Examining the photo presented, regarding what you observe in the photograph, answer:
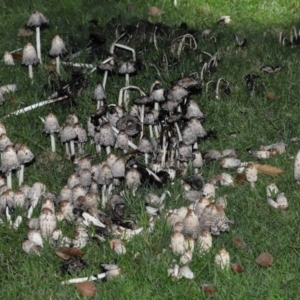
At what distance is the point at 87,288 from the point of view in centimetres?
357

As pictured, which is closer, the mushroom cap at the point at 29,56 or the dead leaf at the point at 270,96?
the mushroom cap at the point at 29,56

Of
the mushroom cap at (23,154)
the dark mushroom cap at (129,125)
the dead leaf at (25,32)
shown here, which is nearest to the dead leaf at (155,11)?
the dead leaf at (25,32)

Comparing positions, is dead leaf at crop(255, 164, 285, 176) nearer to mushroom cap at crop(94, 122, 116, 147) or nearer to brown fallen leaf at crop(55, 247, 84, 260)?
mushroom cap at crop(94, 122, 116, 147)

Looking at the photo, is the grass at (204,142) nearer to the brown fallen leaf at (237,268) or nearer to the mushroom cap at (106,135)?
the brown fallen leaf at (237,268)

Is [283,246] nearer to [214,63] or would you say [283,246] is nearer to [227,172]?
[227,172]

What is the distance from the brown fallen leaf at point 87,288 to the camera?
11.6 feet

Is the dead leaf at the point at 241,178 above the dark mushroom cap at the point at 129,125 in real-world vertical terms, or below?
below

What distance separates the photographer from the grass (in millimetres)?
3590

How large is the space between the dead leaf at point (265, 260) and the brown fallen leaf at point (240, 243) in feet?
0.45

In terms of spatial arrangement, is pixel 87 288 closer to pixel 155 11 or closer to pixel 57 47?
pixel 57 47

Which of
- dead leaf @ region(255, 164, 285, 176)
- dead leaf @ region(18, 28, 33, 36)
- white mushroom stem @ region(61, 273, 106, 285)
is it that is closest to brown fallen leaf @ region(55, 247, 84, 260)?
white mushroom stem @ region(61, 273, 106, 285)

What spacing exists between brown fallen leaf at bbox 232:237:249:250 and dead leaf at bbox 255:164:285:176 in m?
0.76

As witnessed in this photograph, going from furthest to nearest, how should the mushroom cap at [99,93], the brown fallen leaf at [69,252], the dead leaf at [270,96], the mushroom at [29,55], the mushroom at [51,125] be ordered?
the dead leaf at [270,96]
the mushroom at [29,55]
the mushroom cap at [99,93]
the mushroom at [51,125]
the brown fallen leaf at [69,252]

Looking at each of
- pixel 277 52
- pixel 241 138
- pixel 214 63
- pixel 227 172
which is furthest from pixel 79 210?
pixel 277 52
